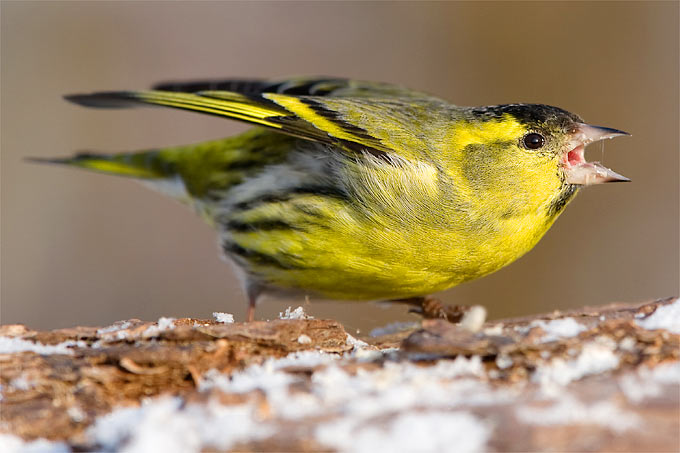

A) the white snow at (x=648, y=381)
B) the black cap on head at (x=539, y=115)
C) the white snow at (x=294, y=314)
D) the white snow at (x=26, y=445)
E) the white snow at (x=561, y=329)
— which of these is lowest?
the white snow at (x=26, y=445)

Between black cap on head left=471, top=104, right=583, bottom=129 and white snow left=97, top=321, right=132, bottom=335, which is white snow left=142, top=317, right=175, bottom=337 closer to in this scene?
white snow left=97, top=321, right=132, bottom=335

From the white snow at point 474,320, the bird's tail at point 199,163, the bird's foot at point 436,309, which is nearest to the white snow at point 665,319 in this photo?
the white snow at point 474,320

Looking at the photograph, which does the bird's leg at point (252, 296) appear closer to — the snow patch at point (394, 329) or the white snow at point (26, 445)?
the snow patch at point (394, 329)

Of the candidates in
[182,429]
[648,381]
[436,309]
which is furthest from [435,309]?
[182,429]

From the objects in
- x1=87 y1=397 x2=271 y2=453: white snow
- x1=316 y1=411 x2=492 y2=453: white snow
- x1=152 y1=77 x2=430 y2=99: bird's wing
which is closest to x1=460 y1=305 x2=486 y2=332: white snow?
x1=316 y1=411 x2=492 y2=453: white snow

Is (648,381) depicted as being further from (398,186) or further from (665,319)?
(398,186)

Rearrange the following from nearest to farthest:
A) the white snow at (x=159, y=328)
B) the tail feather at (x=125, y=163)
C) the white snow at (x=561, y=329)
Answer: the white snow at (x=561, y=329)
the white snow at (x=159, y=328)
the tail feather at (x=125, y=163)
